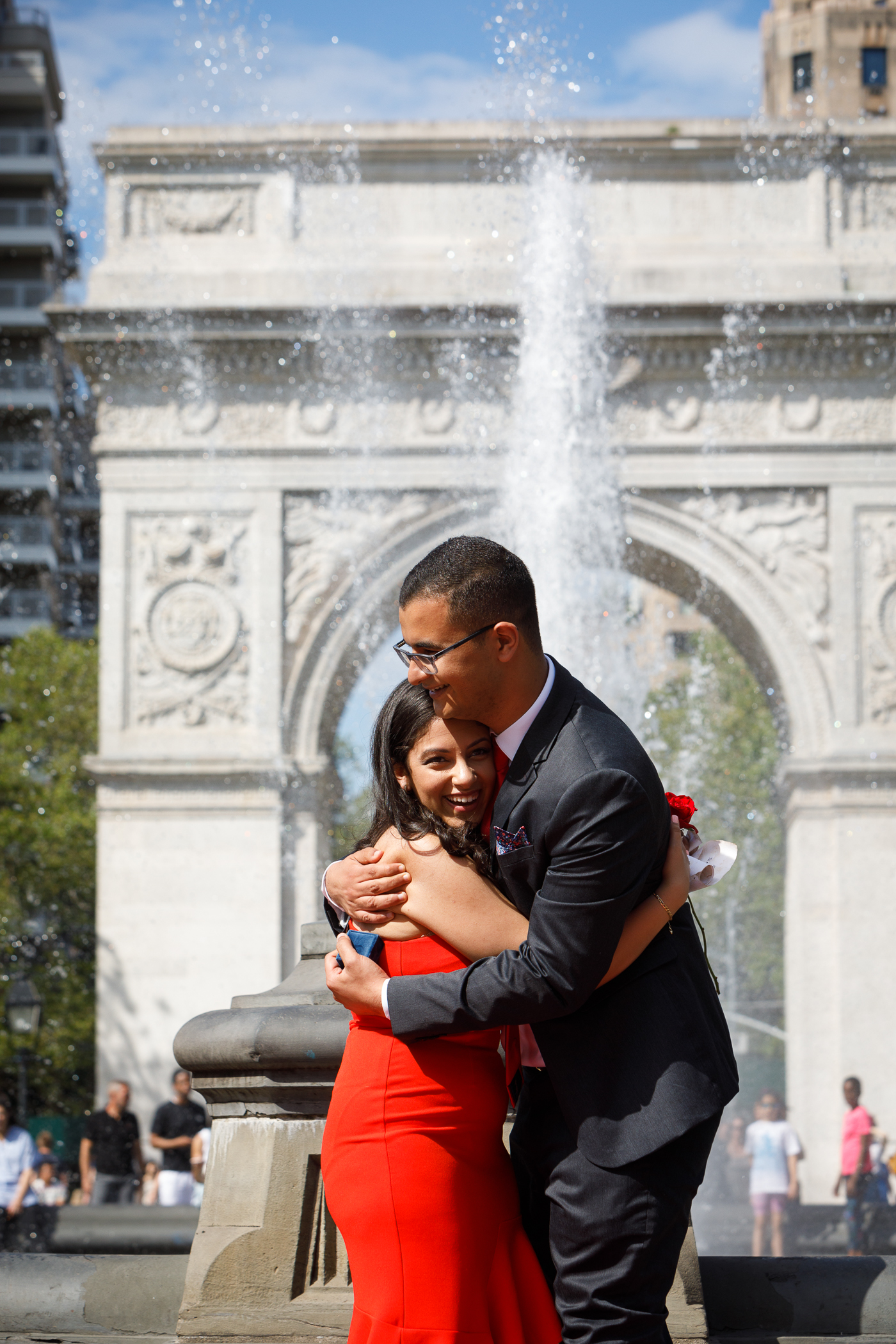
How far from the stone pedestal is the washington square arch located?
10.5 metres

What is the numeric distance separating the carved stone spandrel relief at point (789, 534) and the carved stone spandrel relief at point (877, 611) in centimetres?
34

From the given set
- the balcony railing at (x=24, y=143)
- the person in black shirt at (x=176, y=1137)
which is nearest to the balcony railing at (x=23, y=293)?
the balcony railing at (x=24, y=143)

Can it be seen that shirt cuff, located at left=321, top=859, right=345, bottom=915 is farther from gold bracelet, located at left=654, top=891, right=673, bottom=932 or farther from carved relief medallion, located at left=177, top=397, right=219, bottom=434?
carved relief medallion, located at left=177, top=397, right=219, bottom=434

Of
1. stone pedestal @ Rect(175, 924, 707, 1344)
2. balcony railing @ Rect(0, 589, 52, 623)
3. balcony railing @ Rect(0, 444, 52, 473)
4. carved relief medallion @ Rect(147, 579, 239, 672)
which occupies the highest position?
balcony railing @ Rect(0, 444, 52, 473)

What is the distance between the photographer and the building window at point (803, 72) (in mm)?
45656

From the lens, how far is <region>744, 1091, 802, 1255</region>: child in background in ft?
33.0

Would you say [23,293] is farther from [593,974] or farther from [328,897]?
[593,974]

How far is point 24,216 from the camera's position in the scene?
133 feet

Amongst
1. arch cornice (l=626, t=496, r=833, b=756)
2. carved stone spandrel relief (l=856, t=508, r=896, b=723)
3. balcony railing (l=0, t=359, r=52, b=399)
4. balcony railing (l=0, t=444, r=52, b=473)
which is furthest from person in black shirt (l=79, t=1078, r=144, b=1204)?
balcony railing (l=0, t=359, r=52, b=399)

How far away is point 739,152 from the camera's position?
1502 cm

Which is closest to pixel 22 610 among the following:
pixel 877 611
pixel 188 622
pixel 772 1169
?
pixel 188 622

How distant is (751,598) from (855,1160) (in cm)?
583

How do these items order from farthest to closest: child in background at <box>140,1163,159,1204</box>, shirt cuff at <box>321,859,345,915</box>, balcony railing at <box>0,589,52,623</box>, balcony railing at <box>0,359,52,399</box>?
balcony railing at <box>0,359,52,399</box>
balcony railing at <box>0,589,52,623</box>
child in background at <box>140,1163,159,1204</box>
shirt cuff at <box>321,859,345,915</box>

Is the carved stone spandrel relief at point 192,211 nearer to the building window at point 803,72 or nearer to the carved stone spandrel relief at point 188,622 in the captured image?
the carved stone spandrel relief at point 188,622
